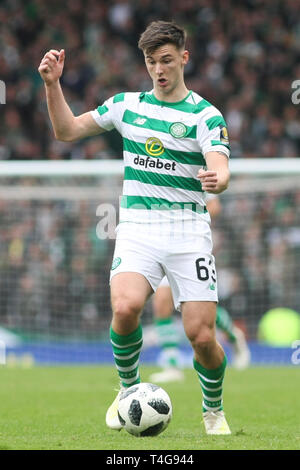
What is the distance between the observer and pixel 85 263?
13906mm

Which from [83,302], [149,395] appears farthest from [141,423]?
[83,302]

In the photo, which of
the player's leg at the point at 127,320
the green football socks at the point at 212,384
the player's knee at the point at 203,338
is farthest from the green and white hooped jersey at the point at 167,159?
the green football socks at the point at 212,384

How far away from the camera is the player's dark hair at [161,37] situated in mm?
5680

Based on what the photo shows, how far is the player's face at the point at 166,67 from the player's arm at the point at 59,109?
530 millimetres

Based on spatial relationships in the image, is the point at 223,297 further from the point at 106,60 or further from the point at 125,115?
the point at 125,115

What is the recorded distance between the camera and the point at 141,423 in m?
5.46

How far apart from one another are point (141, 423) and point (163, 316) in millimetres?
4790

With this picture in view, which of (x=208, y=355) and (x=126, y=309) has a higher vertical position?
(x=126, y=309)

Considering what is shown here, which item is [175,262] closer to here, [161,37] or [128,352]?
[128,352]

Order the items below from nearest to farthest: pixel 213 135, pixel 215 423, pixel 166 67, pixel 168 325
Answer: pixel 213 135 < pixel 166 67 < pixel 215 423 < pixel 168 325

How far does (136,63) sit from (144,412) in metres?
13.6

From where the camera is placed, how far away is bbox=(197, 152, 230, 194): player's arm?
17.0ft

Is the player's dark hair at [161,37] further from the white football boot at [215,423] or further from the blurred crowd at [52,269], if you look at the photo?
the blurred crowd at [52,269]

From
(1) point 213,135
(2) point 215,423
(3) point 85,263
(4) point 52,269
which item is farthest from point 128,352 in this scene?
(4) point 52,269
